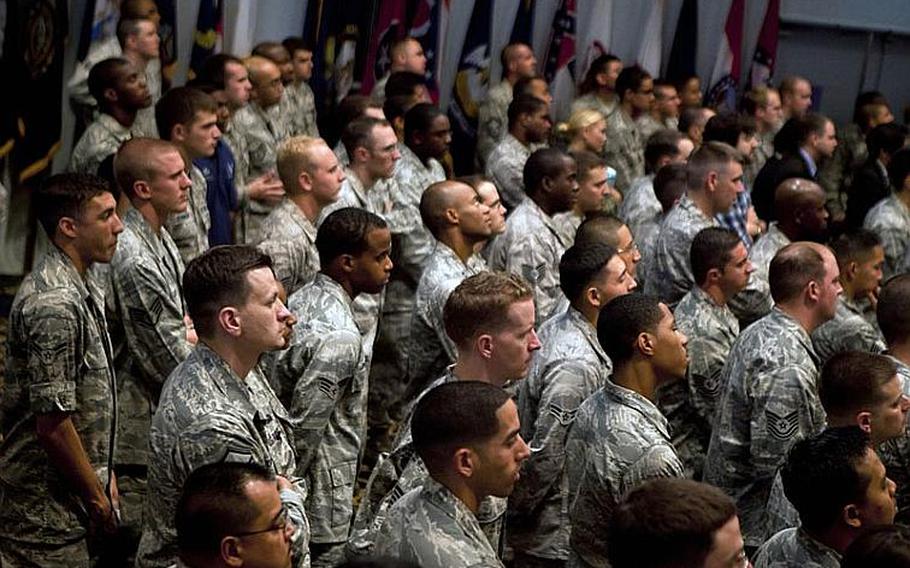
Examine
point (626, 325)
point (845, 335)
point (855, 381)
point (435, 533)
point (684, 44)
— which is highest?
point (626, 325)

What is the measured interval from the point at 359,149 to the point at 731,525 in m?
3.71

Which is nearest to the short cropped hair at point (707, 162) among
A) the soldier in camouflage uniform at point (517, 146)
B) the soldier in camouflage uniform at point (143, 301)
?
the soldier in camouflage uniform at point (517, 146)

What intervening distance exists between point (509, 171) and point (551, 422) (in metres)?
3.77

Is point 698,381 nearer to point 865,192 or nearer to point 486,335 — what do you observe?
point 486,335

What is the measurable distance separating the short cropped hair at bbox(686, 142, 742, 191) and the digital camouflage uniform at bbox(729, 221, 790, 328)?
15.3 inches

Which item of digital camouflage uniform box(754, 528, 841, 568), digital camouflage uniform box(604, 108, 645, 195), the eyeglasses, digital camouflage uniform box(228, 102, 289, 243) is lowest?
digital camouflage uniform box(604, 108, 645, 195)

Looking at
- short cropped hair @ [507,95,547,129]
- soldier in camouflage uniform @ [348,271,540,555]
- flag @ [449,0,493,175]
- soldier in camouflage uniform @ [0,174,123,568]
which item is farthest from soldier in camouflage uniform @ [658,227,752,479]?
flag @ [449,0,493,175]

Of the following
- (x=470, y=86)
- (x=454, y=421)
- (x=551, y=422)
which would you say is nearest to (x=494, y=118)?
(x=470, y=86)

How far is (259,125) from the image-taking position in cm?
772

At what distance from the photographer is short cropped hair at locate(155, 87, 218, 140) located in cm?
569

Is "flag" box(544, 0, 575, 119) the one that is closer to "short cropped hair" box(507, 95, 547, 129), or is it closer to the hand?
"short cropped hair" box(507, 95, 547, 129)

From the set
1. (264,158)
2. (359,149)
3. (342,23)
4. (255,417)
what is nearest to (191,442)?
(255,417)

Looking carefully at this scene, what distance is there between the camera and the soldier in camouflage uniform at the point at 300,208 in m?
5.24

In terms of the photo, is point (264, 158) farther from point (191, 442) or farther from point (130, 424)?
point (191, 442)
